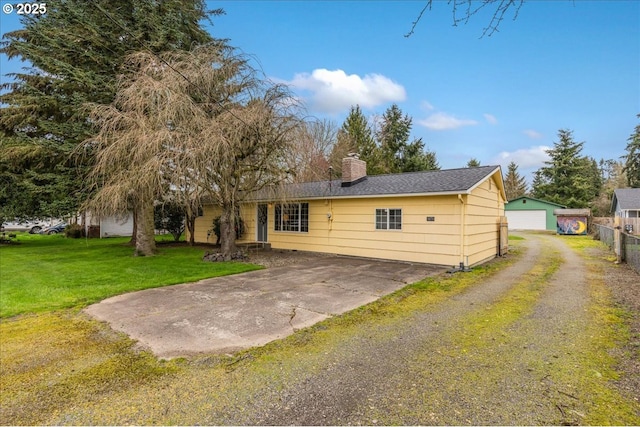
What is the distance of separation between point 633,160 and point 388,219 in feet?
129

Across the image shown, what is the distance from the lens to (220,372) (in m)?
3.12

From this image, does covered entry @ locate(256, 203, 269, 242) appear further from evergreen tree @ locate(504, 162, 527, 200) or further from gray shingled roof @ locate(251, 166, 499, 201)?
evergreen tree @ locate(504, 162, 527, 200)

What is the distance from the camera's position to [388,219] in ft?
34.1

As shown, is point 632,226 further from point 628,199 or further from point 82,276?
point 82,276

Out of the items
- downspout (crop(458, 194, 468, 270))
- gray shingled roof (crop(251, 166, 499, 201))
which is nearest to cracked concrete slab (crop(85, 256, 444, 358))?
downspout (crop(458, 194, 468, 270))

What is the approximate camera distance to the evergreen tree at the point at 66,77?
37.0ft

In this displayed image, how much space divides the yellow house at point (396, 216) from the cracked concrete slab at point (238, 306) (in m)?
1.41

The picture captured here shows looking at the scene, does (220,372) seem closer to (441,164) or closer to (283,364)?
(283,364)

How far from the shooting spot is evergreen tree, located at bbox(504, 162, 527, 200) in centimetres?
4204

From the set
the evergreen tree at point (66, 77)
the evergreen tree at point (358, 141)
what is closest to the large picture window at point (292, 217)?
the evergreen tree at point (66, 77)

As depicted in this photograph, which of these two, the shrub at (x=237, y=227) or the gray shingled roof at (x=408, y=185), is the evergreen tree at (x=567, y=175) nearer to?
the gray shingled roof at (x=408, y=185)

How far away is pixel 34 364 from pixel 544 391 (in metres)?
4.97

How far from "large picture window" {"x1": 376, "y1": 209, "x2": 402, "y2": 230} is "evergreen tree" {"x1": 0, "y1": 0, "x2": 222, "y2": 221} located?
32.8 ft

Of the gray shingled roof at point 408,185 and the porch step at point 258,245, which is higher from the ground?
the gray shingled roof at point 408,185
